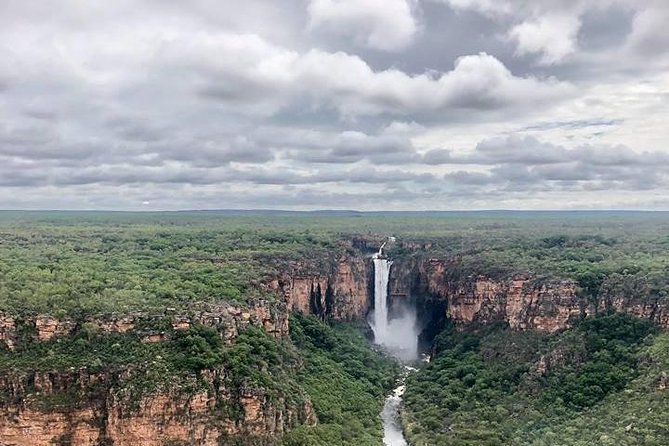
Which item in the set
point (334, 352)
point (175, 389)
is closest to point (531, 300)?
point (334, 352)

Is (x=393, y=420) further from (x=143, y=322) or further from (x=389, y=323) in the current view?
(x=389, y=323)

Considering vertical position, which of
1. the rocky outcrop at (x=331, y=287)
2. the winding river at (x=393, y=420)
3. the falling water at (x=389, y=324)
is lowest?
the winding river at (x=393, y=420)

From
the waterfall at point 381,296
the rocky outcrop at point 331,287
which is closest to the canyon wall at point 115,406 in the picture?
the rocky outcrop at point 331,287

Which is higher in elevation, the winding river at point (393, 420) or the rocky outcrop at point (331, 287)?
the rocky outcrop at point (331, 287)

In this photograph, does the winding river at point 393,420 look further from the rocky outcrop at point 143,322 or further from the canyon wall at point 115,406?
the rocky outcrop at point 143,322

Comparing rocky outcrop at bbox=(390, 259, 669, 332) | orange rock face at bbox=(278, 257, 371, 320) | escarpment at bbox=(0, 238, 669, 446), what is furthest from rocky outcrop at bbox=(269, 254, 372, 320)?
rocky outcrop at bbox=(390, 259, 669, 332)

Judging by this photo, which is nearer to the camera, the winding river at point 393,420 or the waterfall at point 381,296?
the winding river at point 393,420

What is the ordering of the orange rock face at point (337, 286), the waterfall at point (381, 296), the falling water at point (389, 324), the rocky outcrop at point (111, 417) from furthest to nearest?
1. the waterfall at point (381, 296)
2. the falling water at point (389, 324)
3. the orange rock face at point (337, 286)
4. the rocky outcrop at point (111, 417)

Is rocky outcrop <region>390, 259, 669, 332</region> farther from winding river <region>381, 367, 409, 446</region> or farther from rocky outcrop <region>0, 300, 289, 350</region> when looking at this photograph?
rocky outcrop <region>0, 300, 289, 350</region>

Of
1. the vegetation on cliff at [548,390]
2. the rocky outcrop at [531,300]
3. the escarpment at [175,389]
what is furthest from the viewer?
the rocky outcrop at [531,300]

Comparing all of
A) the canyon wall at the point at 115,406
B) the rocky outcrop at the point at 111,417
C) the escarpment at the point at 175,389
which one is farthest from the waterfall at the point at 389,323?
the rocky outcrop at the point at 111,417
